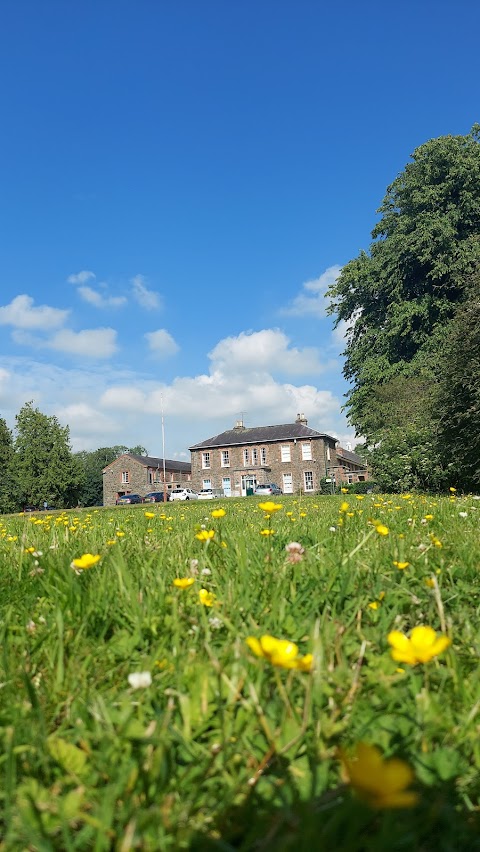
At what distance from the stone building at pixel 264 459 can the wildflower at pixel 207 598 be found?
46.8 meters

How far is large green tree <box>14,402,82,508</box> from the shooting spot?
4066 cm

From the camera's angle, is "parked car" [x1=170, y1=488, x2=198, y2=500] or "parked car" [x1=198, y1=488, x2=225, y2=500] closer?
"parked car" [x1=198, y1=488, x2=225, y2=500]

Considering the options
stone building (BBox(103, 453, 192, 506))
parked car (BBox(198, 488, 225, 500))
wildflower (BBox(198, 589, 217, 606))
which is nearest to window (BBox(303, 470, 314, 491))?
parked car (BBox(198, 488, 225, 500))

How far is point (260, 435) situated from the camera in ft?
171

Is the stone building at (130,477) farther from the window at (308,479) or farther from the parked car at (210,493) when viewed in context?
the window at (308,479)

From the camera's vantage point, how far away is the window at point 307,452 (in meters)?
49.3

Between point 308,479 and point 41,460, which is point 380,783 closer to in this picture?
point 41,460

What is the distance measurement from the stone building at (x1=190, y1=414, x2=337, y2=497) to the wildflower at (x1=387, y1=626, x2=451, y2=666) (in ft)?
156

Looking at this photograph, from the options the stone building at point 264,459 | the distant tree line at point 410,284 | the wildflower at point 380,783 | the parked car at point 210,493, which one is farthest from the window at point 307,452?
the wildflower at point 380,783

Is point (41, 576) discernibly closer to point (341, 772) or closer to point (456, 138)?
point (341, 772)

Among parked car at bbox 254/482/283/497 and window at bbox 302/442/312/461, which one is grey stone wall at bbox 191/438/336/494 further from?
parked car at bbox 254/482/283/497

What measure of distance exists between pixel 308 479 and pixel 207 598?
158ft

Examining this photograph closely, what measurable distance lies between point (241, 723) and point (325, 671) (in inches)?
9.7

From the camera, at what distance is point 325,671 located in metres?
1.20
